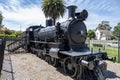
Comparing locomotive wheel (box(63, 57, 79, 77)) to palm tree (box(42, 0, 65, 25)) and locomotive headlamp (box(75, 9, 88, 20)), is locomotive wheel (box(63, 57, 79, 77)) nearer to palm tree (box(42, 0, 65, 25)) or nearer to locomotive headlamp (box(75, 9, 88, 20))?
locomotive headlamp (box(75, 9, 88, 20))

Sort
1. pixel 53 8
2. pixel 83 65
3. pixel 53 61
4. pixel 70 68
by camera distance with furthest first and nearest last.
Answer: pixel 53 8 < pixel 53 61 < pixel 70 68 < pixel 83 65

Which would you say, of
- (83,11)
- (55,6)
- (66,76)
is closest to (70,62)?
(66,76)

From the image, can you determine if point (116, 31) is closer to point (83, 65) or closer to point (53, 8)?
point (53, 8)

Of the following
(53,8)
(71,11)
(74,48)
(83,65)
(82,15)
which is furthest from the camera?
(53,8)

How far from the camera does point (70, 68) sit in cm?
725

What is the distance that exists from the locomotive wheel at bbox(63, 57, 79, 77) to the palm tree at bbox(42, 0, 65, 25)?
785 inches

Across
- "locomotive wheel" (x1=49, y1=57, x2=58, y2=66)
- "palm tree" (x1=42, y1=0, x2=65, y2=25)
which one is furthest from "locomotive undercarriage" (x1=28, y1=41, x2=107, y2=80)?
"palm tree" (x1=42, y1=0, x2=65, y2=25)

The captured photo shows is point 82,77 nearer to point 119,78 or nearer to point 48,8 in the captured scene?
point 119,78

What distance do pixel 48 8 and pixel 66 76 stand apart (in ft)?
71.1

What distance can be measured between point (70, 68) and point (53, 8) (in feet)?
70.8

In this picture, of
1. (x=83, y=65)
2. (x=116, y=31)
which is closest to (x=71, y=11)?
(x=83, y=65)

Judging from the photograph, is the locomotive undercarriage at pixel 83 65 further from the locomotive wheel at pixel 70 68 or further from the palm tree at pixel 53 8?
the palm tree at pixel 53 8

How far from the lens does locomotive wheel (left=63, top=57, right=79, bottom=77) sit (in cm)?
698

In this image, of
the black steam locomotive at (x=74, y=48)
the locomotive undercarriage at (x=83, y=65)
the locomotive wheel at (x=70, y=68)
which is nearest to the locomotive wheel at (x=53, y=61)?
the black steam locomotive at (x=74, y=48)
